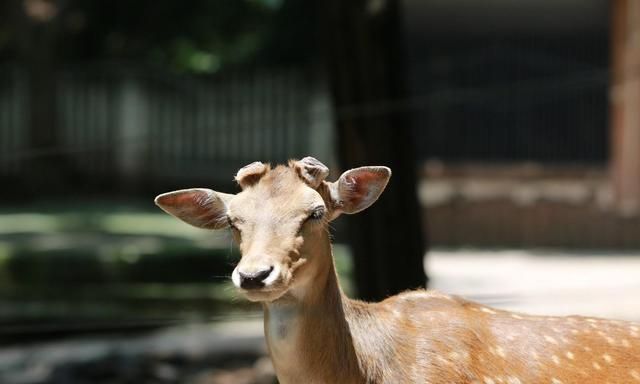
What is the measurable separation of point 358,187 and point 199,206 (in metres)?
0.60

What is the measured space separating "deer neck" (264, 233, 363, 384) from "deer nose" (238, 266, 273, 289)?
363mm

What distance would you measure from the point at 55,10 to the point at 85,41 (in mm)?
2142

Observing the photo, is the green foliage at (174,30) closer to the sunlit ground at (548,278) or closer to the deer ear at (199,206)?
the sunlit ground at (548,278)

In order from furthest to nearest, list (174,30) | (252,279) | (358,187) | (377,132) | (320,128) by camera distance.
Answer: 1. (174,30)
2. (320,128)
3. (377,132)
4. (358,187)
5. (252,279)

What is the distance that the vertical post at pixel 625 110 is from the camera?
1391 cm

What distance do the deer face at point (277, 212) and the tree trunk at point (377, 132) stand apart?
294 cm

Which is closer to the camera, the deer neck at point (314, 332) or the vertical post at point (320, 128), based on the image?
the deer neck at point (314, 332)

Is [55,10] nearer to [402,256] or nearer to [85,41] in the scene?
[85,41]

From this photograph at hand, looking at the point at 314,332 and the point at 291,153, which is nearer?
the point at 314,332

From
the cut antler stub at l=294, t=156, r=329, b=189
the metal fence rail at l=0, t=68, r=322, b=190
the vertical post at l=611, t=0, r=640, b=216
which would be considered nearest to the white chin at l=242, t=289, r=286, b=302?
the cut antler stub at l=294, t=156, r=329, b=189

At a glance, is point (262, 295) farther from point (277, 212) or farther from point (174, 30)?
point (174, 30)

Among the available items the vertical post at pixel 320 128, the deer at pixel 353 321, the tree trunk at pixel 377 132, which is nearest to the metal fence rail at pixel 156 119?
the vertical post at pixel 320 128

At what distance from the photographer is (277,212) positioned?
363 cm

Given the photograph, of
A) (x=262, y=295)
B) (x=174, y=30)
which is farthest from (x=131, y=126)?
(x=262, y=295)
